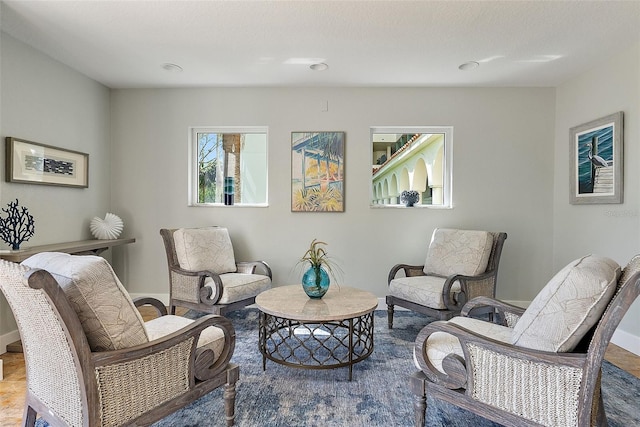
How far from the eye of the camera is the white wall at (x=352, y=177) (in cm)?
358

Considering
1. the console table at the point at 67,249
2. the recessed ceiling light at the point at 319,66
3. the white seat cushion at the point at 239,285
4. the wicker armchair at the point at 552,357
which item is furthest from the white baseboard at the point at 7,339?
the recessed ceiling light at the point at 319,66

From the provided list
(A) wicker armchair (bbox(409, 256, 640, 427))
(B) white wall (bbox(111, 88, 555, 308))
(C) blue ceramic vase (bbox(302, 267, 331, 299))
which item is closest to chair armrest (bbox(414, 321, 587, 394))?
(A) wicker armchair (bbox(409, 256, 640, 427))

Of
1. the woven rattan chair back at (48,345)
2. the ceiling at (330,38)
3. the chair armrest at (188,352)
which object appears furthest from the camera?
the ceiling at (330,38)

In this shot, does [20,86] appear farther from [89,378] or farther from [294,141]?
[89,378]

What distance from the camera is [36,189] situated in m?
2.79

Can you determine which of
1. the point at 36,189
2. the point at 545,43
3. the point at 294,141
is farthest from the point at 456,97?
the point at 36,189

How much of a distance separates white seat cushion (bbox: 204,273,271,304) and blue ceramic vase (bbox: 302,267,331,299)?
2.59 ft

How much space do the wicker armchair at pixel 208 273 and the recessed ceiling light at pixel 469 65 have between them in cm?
273

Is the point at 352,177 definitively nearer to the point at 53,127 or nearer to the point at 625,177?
the point at 625,177

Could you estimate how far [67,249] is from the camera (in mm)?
2664

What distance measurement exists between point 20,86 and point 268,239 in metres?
2.51

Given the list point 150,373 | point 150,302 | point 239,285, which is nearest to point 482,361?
point 150,373

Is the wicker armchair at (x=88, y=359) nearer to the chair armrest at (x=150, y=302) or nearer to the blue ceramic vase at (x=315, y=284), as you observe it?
the chair armrest at (x=150, y=302)

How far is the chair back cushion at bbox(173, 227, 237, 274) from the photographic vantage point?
10.2 ft
